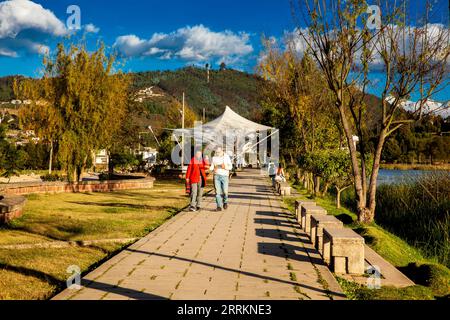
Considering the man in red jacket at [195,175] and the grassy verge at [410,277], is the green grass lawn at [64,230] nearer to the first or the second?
the man in red jacket at [195,175]

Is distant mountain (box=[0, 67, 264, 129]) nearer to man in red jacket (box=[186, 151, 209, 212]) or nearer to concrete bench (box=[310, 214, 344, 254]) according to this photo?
man in red jacket (box=[186, 151, 209, 212])

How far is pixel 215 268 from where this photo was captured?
232 inches

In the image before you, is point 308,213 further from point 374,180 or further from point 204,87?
point 204,87

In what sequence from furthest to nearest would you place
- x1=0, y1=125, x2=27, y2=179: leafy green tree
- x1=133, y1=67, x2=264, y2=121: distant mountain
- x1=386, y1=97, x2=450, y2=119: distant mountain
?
x1=133, y1=67, x2=264, y2=121: distant mountain → x1=0, y1=125, x2=27, y2=179: leafy green tree → x1=386, y1=97, x2=450, y2=119: distant mountain

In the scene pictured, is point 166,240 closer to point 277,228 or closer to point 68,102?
point 277,228

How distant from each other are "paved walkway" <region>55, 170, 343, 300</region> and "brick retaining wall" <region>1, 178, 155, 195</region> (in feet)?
27.6

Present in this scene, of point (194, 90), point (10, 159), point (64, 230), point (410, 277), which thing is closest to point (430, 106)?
point (410, 277)

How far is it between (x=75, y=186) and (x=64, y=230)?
9.64 meters

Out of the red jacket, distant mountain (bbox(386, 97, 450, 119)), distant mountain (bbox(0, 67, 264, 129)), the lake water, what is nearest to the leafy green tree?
the red jacket

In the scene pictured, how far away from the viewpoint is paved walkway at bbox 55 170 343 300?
187 inches

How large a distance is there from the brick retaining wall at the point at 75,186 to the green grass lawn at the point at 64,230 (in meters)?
0.62

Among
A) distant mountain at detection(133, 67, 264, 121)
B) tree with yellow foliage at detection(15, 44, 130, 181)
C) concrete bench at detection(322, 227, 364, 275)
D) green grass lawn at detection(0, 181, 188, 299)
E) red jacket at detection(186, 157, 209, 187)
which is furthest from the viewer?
distant mountain at detection(133, 67, 264, 121)
